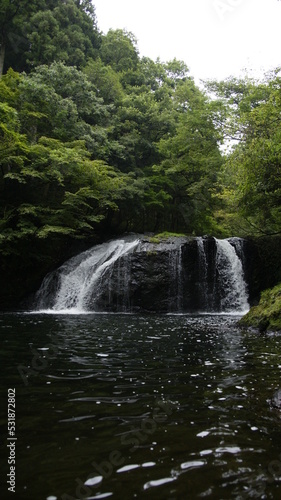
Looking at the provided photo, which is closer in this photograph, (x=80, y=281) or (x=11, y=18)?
(x=80, y=281)

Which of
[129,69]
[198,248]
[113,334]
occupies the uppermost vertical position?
[129,69]

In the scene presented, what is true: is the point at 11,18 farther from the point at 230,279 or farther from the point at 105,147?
the point at 230,279

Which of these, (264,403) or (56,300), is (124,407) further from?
(56,300)

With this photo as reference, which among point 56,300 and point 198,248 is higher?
point 198,248

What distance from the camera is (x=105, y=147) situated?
2372 centimetres

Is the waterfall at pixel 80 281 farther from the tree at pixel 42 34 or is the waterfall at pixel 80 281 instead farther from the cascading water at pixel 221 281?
the tree at pixel 42 34

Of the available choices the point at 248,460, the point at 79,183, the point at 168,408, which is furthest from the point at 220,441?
the point at 79,183

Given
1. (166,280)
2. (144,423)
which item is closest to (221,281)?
(166,280)

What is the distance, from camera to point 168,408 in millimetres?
3775

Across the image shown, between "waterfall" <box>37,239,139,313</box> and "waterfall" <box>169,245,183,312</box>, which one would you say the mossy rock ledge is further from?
"waterfall" <box>37,239,139,313</box>

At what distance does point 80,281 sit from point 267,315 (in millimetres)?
10847

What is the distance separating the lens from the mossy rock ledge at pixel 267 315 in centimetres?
995

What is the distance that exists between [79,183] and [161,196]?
7.18 m

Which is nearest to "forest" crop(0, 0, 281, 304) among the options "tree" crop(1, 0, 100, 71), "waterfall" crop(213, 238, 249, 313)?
"tree" crop(1, 0, 100, 71)
